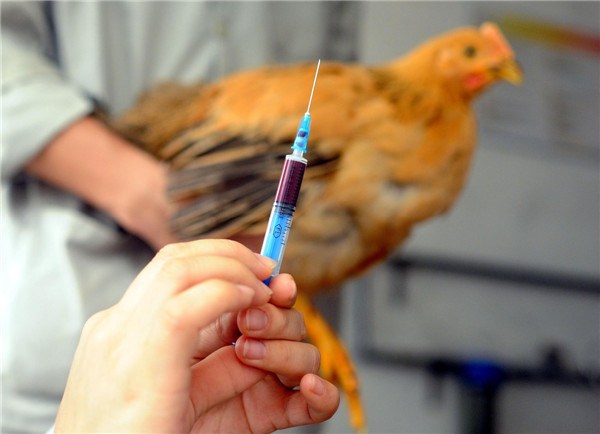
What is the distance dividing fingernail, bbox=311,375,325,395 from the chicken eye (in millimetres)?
336

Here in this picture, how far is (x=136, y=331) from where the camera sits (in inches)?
9.1

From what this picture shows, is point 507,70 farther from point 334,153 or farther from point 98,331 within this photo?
point 98,331

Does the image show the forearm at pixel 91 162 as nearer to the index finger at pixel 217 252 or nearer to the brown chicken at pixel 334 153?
the brown chicken at pixel 334 153

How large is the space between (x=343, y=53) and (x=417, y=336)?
46 centimetres

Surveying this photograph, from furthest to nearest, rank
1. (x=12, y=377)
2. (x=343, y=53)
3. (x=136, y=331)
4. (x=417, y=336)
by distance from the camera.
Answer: (x=417, y=336) < (x=343, y=53) < (x=12, y=377) < (x=136, y=331)

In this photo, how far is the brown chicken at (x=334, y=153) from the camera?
1.37 ft

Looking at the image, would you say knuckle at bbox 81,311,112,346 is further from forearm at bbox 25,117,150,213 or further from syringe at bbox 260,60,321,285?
forearm at bbox 25,117,150,213

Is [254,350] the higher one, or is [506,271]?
[254,350]

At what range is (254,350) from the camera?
10.6 inches

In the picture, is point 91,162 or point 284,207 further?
point 91,162

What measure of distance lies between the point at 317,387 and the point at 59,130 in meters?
0.32

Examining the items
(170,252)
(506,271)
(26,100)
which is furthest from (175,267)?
(506,271)

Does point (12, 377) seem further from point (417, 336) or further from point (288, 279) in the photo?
point (417, 336)

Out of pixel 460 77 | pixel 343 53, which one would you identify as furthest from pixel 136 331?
pixel 343 53
